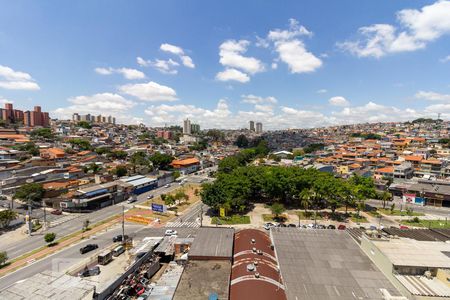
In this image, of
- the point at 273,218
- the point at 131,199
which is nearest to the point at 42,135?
the point at 131,199

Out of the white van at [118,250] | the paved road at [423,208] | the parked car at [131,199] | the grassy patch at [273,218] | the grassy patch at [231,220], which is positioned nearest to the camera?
the white van at [118,250]

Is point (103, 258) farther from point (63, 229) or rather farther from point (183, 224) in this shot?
point (63, 229)

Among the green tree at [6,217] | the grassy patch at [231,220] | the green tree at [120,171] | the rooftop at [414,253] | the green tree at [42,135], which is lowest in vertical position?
the grassy patch at [231,220]

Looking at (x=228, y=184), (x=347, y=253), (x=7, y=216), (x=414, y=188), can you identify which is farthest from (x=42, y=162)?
(x=414, y=188)

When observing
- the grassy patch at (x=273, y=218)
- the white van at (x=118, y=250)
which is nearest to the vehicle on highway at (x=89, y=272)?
the white van at (x=118, y=250)

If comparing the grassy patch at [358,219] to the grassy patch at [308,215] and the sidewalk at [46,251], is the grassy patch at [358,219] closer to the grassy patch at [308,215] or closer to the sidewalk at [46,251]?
the grassy patch at [308,215]
